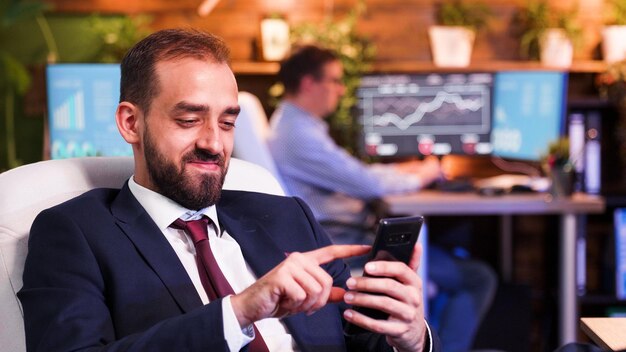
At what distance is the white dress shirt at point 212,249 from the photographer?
164 centimetres

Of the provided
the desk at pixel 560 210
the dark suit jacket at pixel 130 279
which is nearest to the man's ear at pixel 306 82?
the desk at pixel 560 210

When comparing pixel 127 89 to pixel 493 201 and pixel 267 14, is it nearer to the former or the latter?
pixel 493 201

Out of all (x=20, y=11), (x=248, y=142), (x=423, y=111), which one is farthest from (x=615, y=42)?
(x=20, y=11)

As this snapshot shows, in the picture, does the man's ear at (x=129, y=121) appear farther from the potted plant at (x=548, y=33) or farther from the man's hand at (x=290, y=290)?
the potted plant at (x=548, y=33)

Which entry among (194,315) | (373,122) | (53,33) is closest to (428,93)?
(373,122)

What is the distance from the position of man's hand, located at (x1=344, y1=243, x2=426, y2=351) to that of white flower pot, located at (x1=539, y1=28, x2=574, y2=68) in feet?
11.1

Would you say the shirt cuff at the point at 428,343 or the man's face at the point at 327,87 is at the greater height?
the man's face at the point at 327,87

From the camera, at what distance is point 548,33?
14.9 ft

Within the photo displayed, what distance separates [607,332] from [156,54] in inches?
35.6

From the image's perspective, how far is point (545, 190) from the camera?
147 inches

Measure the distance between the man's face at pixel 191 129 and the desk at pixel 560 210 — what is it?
6.33 ft

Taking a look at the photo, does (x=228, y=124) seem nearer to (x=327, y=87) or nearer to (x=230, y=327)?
(x=230, y=327)

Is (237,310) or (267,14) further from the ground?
(267,14)

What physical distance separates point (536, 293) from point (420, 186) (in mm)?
1168
